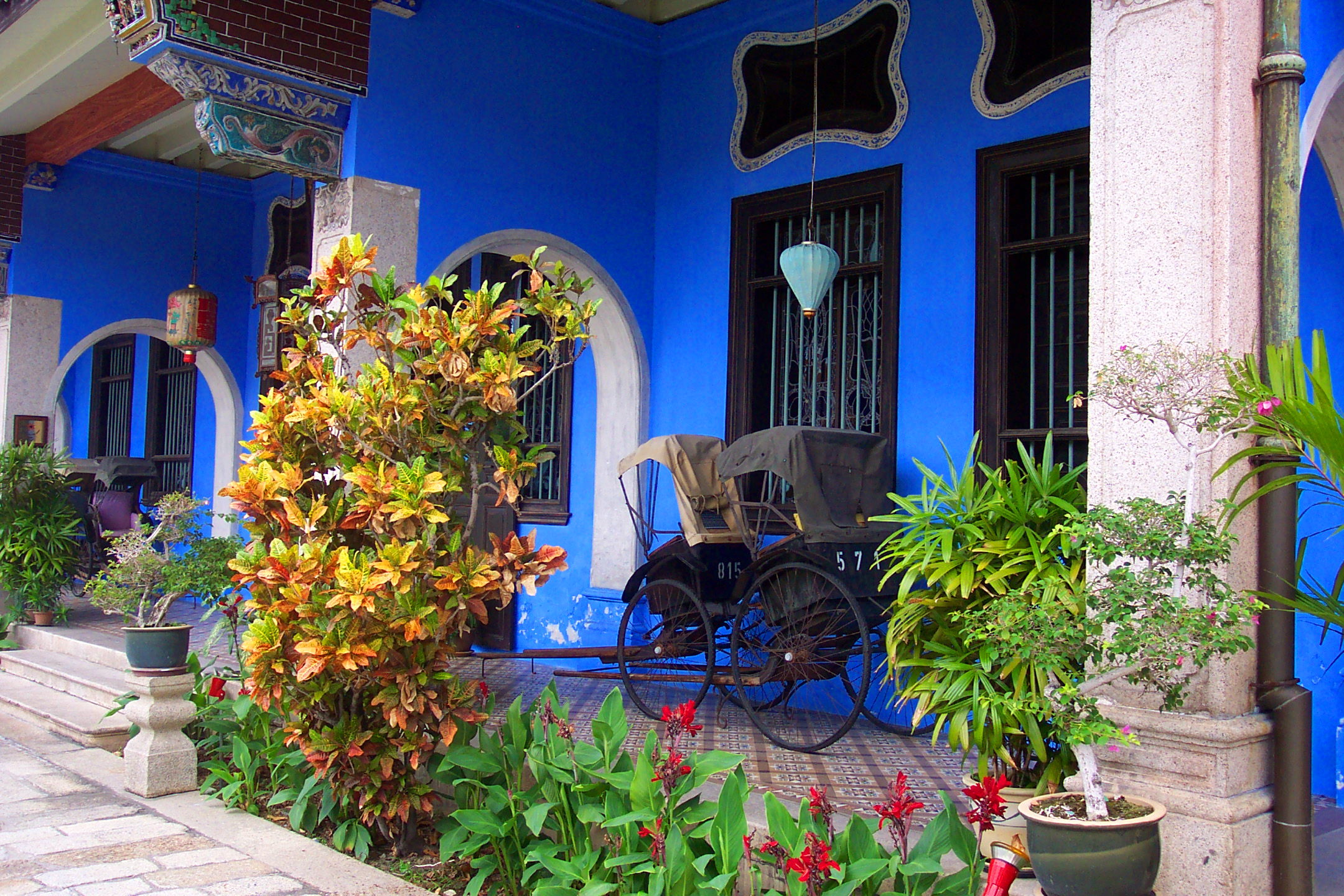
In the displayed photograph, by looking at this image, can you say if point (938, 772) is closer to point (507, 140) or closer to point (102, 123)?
point (507, 140)

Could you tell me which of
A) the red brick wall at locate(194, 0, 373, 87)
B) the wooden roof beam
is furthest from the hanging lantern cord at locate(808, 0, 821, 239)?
the wooden roof beam

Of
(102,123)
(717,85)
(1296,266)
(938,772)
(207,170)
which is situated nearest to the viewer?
(1296,266)

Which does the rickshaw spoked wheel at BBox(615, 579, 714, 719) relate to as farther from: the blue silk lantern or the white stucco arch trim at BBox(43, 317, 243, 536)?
the white stucco arch trim at BBox(43, 317, 243, 536)

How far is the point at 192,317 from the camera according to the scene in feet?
34.9

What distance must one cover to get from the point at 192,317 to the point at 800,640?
24.6 ft

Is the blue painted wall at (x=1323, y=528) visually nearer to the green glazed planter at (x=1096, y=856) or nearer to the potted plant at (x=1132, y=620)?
the potted plant at (x=1132, y=620)

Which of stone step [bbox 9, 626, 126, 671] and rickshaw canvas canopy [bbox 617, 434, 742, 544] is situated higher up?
rickshaw canvas canopy [bbox 617, 434, 742, 544]

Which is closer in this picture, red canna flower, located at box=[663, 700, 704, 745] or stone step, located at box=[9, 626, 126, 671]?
red canna flower, located at box=[663, 700, 704, 745]

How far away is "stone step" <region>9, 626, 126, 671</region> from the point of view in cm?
836

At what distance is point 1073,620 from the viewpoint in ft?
10.6

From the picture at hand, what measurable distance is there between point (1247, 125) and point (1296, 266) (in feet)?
1.61

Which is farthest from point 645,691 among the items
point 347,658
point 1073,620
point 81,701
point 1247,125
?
point 1247,125

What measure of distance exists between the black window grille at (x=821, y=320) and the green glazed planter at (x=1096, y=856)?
3.94 metres

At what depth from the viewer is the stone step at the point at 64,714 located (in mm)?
6867
